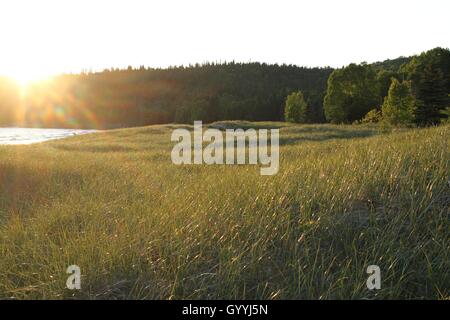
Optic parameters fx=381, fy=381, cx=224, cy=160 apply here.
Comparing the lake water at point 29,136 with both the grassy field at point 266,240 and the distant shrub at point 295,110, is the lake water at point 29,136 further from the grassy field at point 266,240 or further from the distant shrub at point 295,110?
the grassy field at point 266,240

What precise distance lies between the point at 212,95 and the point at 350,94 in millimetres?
71673

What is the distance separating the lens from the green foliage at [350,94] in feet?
177

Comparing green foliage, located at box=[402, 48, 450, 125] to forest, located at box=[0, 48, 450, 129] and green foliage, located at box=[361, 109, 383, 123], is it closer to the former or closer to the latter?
forest, located at box=[0, 48, 450, 129]

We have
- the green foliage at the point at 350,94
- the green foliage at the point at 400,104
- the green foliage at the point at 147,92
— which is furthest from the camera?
the green foliage at the point at 147,92

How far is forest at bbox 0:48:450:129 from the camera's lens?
179ft

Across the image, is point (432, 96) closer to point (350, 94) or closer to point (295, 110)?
point (350, 94)

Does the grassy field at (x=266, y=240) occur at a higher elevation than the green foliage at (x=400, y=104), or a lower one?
lower

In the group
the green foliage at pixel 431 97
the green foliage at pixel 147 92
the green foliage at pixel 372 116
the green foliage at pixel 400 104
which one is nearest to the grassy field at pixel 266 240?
the green foliage at pixel 372 116

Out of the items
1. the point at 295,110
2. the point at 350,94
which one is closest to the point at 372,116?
the point at 350,94

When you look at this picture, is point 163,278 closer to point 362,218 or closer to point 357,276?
point 357,276

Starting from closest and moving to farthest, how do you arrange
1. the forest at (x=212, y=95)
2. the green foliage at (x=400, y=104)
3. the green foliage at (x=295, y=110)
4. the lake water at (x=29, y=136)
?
1. the green foliage at (x=400, y=104)
2. the forest at (x=212, y=95)
3. the lake water at (x=29, y=136)
4. the green foliage at (x=295, y=110)

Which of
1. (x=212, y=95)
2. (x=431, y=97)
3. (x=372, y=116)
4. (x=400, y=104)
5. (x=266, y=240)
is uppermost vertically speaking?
(x=212, y=95)

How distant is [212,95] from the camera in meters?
122

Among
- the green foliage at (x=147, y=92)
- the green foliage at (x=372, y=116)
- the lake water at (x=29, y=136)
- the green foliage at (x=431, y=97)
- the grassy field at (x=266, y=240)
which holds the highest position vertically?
the green foliage at (x=147, y=92)
